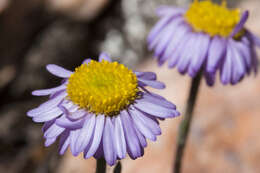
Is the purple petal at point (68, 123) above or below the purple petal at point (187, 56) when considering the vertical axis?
below

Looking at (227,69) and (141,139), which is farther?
(227,69)

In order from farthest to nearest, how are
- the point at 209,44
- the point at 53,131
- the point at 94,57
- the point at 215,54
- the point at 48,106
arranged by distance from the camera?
the point at 94,57, the point at 209,44, the point at 215,54, the point at 48,106, the point at 53,131

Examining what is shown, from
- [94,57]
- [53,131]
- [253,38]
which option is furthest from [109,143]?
[94,57]

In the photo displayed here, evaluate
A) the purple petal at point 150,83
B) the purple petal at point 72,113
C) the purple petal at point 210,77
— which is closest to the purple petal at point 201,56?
the purple petal at point 210,77

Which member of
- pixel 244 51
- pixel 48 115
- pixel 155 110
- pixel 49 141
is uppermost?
pixel 244 51

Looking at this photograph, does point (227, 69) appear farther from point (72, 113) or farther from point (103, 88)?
point (72, 113)

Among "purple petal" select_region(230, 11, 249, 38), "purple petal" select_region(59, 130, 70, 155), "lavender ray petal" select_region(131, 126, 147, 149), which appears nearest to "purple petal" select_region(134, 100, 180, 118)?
"lavender ray petal" select_region(131, 126, 147, 149)

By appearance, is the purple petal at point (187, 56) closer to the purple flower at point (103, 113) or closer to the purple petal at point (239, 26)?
the purple petal at point (239, 26)

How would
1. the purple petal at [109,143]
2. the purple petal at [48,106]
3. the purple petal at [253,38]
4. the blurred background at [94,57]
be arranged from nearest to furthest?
the purple petal at [109,143]
the purple petal at [48,106]
the purple petal at [253,38]
the blurred background at [94,57]
